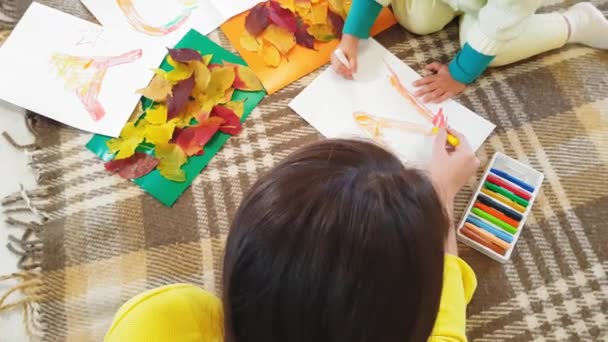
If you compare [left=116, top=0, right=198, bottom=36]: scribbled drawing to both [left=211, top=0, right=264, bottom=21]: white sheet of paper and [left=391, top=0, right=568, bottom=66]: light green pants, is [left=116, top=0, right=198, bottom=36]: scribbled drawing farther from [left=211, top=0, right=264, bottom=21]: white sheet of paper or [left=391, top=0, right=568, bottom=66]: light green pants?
[left=391, top=0, right=568, bottom=66]: light green pants

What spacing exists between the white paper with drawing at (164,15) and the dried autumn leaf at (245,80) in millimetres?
102

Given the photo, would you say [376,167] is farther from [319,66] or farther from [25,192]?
[25,192]

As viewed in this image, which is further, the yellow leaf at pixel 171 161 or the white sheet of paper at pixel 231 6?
the white sheet of paper at pixel 231 6

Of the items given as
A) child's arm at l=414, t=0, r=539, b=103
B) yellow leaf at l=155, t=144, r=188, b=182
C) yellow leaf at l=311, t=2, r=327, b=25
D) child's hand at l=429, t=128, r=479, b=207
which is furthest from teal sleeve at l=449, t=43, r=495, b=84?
yellow leaf at l=155, t=144, r=188, b=182

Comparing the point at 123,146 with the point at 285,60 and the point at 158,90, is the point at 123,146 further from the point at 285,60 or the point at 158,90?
the point at 285,60

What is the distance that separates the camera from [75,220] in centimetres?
83

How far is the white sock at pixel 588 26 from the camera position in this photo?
36.1 inches

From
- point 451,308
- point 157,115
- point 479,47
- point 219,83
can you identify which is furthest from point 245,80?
point 451,308

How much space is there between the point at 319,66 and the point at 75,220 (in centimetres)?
45

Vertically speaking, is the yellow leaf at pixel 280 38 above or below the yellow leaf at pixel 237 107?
above

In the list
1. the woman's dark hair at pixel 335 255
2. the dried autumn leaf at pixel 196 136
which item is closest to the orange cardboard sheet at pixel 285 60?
the dried autumn leaf at pixel 196 136

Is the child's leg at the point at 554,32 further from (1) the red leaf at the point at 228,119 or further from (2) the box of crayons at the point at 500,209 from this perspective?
(1) the red leaf at the point at 228,119

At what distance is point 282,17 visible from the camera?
3.09 ft

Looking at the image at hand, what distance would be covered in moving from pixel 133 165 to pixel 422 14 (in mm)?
512
